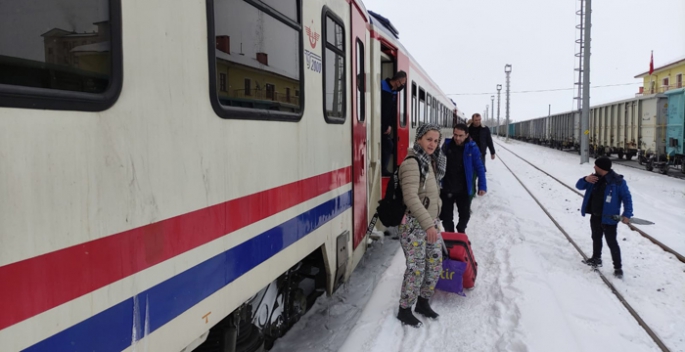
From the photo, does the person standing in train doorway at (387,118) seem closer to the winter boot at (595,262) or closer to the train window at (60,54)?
the winter boot at (595,262)

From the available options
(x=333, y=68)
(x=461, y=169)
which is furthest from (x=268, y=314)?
(x=461, y=169)

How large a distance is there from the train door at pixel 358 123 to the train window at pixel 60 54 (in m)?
3.25

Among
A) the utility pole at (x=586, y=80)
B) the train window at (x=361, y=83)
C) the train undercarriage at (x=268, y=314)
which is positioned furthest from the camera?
the utility pole at (x=586, y=80)

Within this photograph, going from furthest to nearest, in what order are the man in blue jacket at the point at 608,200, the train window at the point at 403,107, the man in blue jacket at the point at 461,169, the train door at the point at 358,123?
the train window at the point at 403,107 → the man in blue jacket at the point at 461,169 → the man in blue jacket at the point at 608,200 → the train door at the point at 358,123

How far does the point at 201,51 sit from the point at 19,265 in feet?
3.94

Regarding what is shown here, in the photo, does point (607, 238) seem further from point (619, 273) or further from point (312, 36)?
point (312, 36)

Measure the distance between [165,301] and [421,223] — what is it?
7.97 feet

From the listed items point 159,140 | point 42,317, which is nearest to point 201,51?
point 159,140

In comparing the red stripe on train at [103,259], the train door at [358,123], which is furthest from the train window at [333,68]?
the red stripe on train at [103,259]

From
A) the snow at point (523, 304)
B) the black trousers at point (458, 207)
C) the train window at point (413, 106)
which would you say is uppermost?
the train window at point (413, 106)

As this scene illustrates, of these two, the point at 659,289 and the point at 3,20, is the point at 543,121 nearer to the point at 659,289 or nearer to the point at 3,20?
the point at 659,289

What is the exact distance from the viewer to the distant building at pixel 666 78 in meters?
36.7

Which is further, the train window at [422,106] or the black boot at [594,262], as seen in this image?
the train window at [422,106]

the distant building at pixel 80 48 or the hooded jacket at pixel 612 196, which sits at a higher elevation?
the distant building at pixel 80 48
